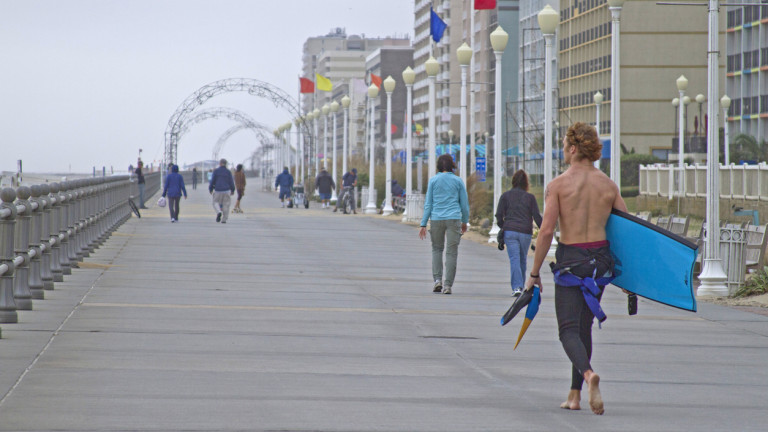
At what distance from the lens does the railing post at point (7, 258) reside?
1066 cm

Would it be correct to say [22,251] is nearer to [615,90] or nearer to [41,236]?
[41,236]

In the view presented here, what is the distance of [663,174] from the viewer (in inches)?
2256

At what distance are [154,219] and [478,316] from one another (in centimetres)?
2569

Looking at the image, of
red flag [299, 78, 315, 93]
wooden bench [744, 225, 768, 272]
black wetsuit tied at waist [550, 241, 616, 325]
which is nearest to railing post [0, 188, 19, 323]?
black wetsuit tied at waist [550, 241, 616, 325]

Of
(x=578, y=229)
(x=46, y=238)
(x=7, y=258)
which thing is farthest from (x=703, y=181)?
(x=578, y=229)

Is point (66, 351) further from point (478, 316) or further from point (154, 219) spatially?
point (154, 219)

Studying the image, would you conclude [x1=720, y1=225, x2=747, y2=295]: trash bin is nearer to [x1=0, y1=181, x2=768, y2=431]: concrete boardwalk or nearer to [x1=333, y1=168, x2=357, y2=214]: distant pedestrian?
→ [x1=0, y1=181, x2=768, y2=431]: concrete boardwalk

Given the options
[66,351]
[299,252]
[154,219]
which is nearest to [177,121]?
[154,219]

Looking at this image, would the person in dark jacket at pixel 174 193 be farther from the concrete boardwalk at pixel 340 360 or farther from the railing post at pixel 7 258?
the railing post at pixel 7 258

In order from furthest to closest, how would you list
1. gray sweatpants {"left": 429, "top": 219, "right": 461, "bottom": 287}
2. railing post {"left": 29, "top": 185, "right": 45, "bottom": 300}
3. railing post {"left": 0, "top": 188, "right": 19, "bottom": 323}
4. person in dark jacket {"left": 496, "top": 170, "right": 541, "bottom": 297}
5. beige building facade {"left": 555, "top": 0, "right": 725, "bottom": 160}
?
beige building facade {"left": 555, "top": 0, "right": 725, "bottom": 160} < gray sweatpants {"left": 429, "top": 219, "right": 461, "bottom": 287} < person in dark jacket {"left": 496, "top": 170, "right": 541, "bottom": 297} < railing post {"left": 29, "top": 185, "right": 45, "bottom": 300} < railing post {"left": 0, "top": 188, "right": 19, "bottom": 323}

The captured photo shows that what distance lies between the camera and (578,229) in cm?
770

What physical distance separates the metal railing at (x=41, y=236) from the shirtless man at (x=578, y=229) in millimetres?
4974

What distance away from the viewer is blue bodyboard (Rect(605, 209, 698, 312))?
25.2ft

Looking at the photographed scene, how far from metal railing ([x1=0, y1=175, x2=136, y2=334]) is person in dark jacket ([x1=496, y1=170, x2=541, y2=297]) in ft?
17.4
